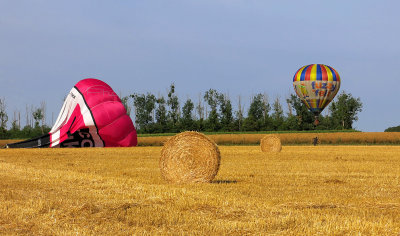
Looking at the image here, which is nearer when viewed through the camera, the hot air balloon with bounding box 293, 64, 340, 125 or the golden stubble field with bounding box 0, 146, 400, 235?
the golden stubble field with bounding box 0, 146, 400, 235

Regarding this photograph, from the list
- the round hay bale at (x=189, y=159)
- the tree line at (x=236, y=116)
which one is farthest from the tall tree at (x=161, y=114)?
the round hay bale at (x=189, y=159)

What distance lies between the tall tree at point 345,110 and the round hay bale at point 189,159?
64509 mm

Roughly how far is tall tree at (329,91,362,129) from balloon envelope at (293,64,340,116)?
31247 millimetres

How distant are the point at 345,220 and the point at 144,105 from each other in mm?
72387

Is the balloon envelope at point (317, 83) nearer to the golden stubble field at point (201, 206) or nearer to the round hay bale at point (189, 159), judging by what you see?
the golden stubble field at point (201, 206)

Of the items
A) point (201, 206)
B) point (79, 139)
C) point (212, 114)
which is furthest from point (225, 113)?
point (201, 206)

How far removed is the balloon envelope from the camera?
44.2 m

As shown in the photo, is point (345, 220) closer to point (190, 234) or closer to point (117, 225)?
point (190, 234)

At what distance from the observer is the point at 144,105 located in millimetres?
79062

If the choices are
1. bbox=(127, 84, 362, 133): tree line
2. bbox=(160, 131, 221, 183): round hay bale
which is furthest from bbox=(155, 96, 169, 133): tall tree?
bbox=(160, 131, 221, 183): round hay bale

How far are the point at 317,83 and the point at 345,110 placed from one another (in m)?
35.6

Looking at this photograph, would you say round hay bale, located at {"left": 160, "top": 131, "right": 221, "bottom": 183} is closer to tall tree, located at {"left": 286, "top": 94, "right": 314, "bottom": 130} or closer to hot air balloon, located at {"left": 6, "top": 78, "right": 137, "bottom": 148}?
hot air balloon, located at {"left": 6, "top": 78, "right": 137, "bottom": 148}

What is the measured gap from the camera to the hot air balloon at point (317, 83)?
4425 centimetres

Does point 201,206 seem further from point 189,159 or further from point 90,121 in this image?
point 90,121
